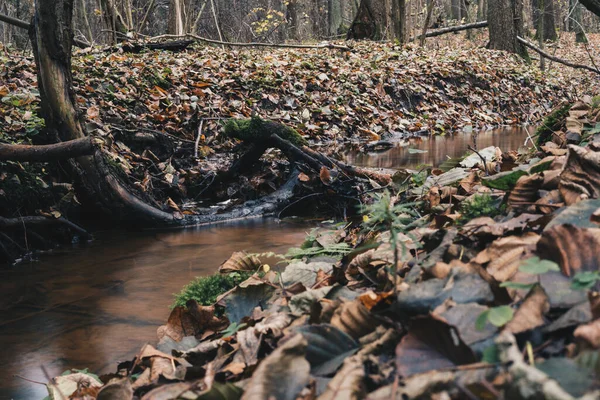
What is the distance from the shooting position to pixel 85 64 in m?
6.96

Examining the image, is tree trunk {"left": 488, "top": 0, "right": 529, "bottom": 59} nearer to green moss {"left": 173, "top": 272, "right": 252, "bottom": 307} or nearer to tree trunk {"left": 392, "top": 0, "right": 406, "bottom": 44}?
tree trunk {"left": 392, "top": 0, "right": 406, "bottom": 44}

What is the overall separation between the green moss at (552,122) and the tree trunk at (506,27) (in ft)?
45.5

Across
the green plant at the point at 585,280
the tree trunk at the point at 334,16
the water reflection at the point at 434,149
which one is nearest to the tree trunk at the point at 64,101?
the water reflection at the point at 434,149

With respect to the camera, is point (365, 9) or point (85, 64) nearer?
point (85, 64)

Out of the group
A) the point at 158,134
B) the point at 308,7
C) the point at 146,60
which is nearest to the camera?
the point at 158,134

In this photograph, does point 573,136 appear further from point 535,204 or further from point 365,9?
point 365,9

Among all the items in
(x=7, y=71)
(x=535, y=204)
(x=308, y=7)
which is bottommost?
(x=535, y=204)

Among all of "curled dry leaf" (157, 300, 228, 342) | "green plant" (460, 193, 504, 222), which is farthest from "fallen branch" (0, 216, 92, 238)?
"green plant" (460, 193, 504, 222)

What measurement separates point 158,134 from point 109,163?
3.87ft

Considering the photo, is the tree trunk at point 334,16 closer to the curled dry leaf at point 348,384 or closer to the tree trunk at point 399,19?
the tree trunk at point 399,19

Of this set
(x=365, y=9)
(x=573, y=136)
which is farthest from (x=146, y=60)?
(x=365, y=9)

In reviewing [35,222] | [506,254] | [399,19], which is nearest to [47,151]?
[35,222]

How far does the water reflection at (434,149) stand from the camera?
672cm

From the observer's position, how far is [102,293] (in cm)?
319
